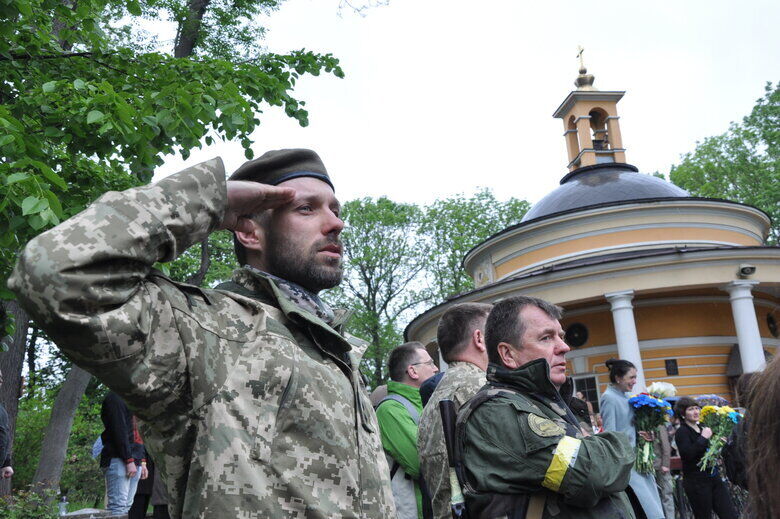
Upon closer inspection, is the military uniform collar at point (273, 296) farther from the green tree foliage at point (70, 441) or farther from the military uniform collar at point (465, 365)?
the green tree foliage at point (70, 441)

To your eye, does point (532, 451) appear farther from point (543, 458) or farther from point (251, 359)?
point (251, 359)

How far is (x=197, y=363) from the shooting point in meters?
1.95

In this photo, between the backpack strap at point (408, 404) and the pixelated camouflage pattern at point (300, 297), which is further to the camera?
the backpack strap at point (408, 404)

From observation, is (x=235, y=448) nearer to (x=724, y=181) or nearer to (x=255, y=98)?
(x=255, y=98)

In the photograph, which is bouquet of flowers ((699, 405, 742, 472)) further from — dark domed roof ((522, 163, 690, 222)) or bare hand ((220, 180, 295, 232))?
dark domed roof ((522, 163, 690, 222))

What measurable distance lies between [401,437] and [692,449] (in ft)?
17.9

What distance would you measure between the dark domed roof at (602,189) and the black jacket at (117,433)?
19388 mm

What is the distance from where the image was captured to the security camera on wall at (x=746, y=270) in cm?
1938

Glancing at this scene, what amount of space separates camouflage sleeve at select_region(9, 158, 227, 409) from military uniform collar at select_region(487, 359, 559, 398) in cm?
199

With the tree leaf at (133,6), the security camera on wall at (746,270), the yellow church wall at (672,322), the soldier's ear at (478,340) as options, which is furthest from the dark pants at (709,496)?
the yellow church wall at (672,322)

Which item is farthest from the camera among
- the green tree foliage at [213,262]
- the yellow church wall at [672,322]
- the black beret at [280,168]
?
the green tree foliage at [213,262]

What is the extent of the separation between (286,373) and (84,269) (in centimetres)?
64

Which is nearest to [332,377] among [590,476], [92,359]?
[92,359]

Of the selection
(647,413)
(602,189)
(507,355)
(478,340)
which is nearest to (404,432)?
(478,340)
